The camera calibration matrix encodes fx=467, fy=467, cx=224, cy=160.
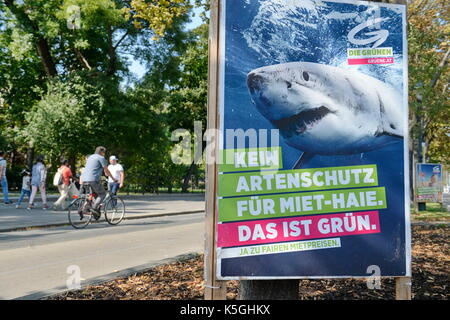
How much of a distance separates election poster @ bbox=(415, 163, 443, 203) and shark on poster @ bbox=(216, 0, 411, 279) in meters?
16.0

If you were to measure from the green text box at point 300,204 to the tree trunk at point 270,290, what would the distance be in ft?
2.77

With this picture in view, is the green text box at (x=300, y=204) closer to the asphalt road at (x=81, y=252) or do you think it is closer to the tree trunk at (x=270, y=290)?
the tree trunk at (x=270, y=290)

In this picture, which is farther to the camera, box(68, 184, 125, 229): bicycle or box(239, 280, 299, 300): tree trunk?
box(68, 184, 125, 229): bicycle

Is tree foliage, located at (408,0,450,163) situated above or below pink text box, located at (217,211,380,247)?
above

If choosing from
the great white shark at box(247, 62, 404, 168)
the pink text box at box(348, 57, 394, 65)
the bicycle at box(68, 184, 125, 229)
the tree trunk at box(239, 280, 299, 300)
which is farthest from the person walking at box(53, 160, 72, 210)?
the pink text box at box(348, 57, 394, 65)

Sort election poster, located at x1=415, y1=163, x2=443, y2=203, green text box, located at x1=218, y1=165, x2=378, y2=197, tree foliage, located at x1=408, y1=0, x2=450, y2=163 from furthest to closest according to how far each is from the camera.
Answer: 1. election poster, located at x1=415, y1=163, x2=443, y2=203
2. tree foliage, located at x1=408, y1=0, x2=450, y2=163
3. green text box, located at x1=218, y1=165, x2=378, y2=197

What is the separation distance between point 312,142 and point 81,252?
598 cm

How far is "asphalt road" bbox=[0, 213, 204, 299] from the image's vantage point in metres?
5.62

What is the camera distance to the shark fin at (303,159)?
3.18 meters

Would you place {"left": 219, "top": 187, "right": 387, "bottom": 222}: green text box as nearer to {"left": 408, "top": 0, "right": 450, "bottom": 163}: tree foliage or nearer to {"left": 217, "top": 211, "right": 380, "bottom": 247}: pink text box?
{"left": 217, "top": 211, "right": 380, "bottom": 247}: pink text box

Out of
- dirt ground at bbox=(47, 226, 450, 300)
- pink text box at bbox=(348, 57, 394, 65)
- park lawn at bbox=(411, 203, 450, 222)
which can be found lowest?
dirt ground at bbox=(47, 226, 450, 300)

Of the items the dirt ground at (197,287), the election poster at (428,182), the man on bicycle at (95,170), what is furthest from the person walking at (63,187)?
the election poster at (428,182)

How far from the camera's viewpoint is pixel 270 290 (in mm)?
3688

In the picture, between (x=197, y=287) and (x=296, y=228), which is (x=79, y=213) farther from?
(x=296, y=228)
